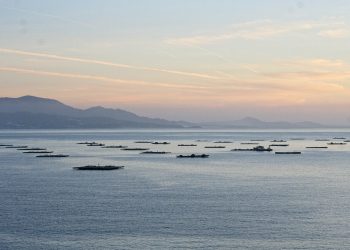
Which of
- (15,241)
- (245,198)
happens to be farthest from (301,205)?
(15,241)

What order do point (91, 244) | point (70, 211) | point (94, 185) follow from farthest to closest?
1. point (94, 185)
2. point (70, 211)
3. point (91, 244)

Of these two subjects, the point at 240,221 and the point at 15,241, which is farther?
the point at 240,221

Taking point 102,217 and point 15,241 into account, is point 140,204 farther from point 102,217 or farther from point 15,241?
point 15,241

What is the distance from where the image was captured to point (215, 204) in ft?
237

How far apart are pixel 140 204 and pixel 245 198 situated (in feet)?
45.8

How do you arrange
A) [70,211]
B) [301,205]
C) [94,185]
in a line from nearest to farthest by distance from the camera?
[70,211] < [301,205] < [94,185]

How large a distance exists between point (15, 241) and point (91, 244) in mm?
6957

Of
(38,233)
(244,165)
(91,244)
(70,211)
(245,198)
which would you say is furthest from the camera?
(244,165)

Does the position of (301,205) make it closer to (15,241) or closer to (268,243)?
(268,243)

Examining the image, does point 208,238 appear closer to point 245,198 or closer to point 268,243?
point 268,243

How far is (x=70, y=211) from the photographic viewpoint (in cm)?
6769

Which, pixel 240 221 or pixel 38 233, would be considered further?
pixel 240 221

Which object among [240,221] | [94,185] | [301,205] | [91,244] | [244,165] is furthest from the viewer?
[244,165]

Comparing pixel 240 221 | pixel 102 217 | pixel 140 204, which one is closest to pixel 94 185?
pixel 140 204
